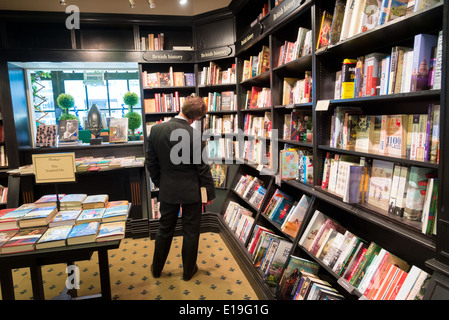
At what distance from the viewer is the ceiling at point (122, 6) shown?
3500mm

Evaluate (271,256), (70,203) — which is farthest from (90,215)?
(271,256)

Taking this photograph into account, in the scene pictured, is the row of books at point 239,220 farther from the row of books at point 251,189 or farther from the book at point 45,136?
the book at point 45,136

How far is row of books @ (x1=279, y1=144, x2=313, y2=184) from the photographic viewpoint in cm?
229

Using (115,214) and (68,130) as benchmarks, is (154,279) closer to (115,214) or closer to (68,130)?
(115,214)

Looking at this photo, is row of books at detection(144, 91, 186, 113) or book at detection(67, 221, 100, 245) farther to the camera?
row of books at detection(144, 91, 186, 113)

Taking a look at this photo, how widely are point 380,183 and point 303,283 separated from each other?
2.78ft

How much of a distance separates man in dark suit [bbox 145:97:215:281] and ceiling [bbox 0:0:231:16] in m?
1.87

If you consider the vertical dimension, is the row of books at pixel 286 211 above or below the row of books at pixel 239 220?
above

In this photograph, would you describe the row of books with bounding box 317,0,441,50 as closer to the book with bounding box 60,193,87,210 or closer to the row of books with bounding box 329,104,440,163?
the row of books with bounding box 329,104,440,163

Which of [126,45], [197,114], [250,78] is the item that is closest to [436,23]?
[197,114]

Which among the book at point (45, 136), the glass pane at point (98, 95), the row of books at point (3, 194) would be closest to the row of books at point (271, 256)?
the book at point (45, 136)

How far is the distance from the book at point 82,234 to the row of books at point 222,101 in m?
2.54

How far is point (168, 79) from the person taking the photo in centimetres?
408

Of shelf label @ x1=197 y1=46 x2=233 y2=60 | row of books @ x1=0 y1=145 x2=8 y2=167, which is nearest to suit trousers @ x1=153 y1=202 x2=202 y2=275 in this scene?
shelf label @ x1=197 y1=46 x2=233 y2=60
